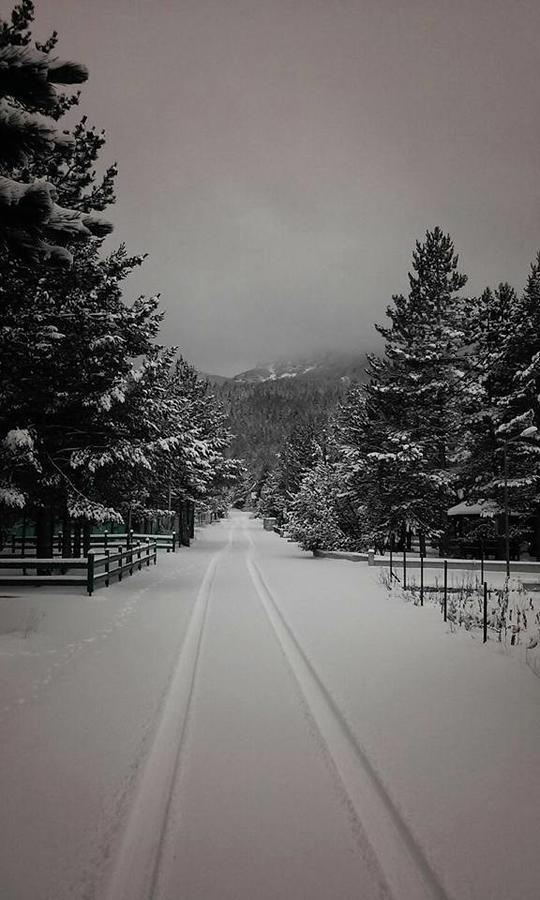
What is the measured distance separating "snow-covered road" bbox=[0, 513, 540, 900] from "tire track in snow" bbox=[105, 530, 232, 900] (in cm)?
1

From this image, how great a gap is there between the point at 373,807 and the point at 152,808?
159 cm

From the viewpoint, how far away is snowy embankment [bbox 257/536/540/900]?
3.37 metres

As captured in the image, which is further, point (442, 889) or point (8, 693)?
point (8, 693)

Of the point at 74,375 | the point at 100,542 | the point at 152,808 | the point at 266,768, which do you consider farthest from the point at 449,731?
the point at 100,542

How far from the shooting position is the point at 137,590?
1538 cm

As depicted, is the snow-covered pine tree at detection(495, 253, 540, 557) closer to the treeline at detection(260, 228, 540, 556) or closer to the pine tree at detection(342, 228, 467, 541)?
the treeline at detection(260, 228, 540, 556)

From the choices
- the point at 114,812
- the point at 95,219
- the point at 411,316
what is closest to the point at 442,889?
the point at 114,812

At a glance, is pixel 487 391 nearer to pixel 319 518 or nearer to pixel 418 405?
pixel 418 405

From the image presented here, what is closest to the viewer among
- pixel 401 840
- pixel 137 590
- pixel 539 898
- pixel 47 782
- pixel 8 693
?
pixel 539 898

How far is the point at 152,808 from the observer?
12.6 feet

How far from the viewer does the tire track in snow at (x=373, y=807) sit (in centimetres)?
307

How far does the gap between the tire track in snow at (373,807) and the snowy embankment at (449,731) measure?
81 millimetres

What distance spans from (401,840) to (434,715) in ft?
8.06

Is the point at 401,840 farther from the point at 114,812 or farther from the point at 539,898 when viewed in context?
the point at 114,812
